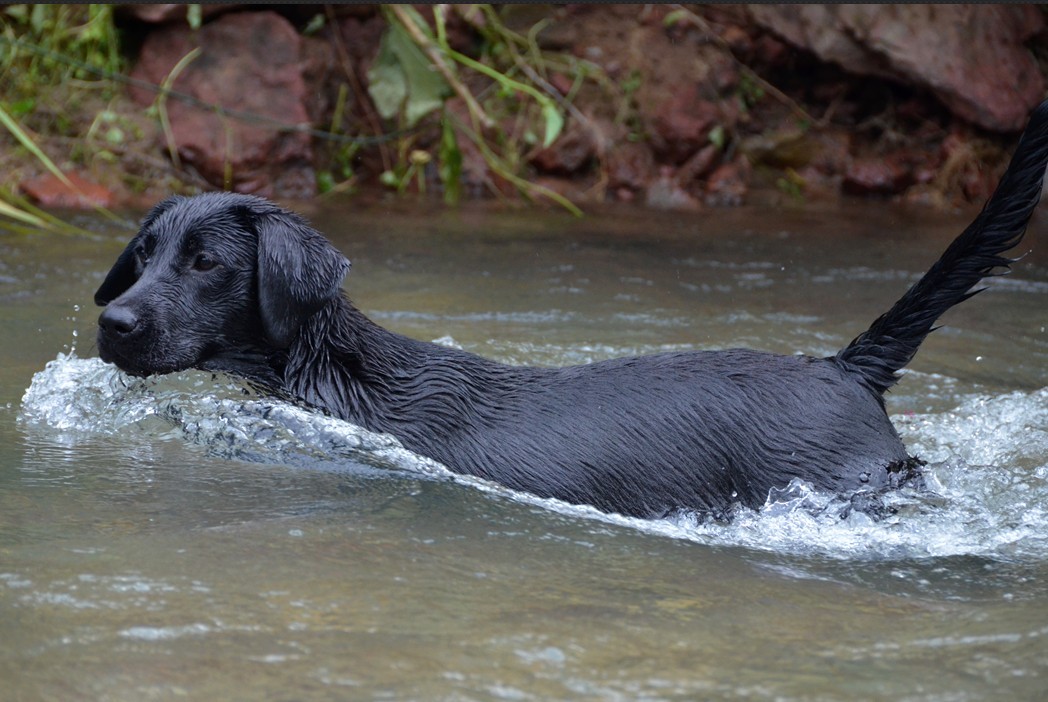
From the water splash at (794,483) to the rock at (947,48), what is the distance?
5896 millimetres

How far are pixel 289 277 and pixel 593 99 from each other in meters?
7.25

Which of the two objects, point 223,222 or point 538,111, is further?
point 538,111

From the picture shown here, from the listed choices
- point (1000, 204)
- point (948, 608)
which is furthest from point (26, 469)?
point (1000, 204)

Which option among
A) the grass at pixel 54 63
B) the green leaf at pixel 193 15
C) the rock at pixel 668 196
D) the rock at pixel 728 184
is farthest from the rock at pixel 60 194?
the rock at pixel 728 184

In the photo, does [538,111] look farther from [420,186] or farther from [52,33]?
[52,33]

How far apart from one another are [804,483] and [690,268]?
437 centimetres

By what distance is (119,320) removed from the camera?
4.10 m

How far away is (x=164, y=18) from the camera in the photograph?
410 inches

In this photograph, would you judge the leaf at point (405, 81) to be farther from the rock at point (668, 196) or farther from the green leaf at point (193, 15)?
the rock at point (668, 196)

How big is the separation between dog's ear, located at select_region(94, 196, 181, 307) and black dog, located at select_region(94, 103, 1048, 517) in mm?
48

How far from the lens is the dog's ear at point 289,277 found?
4.18m

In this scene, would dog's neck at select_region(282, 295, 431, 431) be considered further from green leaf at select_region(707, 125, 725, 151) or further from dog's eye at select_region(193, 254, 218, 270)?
green leaf at select_region(707, 125, 725, 151)

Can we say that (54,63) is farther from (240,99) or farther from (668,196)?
(668,196)

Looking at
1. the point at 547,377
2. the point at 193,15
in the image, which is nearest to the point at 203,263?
the point at 547,377
